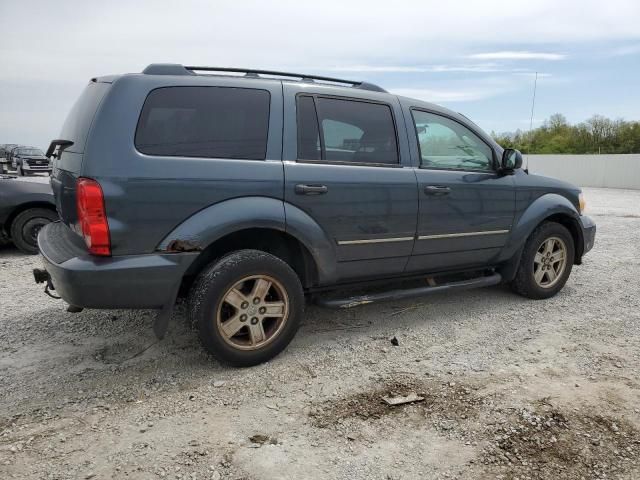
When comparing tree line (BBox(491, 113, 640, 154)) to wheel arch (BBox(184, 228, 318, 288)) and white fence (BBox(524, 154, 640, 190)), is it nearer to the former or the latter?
A: white fence (BBox(524, 154, 640, 190))

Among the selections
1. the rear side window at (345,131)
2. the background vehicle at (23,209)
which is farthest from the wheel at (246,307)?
the background vehicle at (23,209)

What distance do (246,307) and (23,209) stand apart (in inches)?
200

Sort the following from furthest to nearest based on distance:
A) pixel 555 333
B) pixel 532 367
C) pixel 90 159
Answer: pixel 555 333 < pixel 532 367 < pixel 90 159

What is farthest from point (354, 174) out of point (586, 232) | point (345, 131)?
point (586, 232)

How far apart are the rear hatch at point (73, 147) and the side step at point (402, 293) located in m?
1.83

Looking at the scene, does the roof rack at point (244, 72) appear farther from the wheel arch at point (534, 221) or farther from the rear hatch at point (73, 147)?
the wheel arch at point (534, 221)

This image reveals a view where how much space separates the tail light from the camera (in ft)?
9.05

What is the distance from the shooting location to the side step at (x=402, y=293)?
11.9ft

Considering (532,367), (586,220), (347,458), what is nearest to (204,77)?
(347,458)

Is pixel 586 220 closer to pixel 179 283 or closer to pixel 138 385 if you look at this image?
pixel 179 283

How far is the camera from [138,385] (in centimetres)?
305

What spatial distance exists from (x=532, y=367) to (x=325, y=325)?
5.25 ft

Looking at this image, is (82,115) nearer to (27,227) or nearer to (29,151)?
(27,227)

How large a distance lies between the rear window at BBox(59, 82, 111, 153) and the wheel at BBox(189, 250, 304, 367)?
1128 mm
